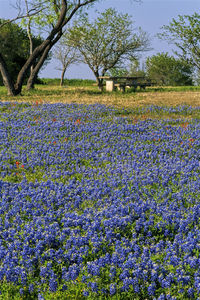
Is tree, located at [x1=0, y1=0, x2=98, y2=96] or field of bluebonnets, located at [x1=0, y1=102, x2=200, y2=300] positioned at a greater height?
tree, located at [x1=0, y1=0, x2=98, y2=96]

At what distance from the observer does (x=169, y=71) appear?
66125mm

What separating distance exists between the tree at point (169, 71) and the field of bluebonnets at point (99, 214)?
55932 millimetres

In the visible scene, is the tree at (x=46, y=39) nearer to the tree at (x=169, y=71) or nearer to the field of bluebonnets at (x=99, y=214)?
the field of bluebonnets at (x=99, y=214)

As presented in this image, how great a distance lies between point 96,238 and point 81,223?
0.68 meters

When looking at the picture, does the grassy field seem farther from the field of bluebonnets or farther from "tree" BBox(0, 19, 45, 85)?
"tree" BBox(0, 19, 45, 85)

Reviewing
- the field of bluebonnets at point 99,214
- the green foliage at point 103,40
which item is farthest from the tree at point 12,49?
the field of bluebonnets at point 99,214

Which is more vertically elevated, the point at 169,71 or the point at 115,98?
the point at 169,71

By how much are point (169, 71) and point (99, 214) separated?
63426 millimetres

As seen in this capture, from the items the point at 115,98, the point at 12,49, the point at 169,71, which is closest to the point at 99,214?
the point at 115,98

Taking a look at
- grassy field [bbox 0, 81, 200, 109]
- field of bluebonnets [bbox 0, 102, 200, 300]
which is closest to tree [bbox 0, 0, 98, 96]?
grassy field [bbox 0, 81, 200, 109]

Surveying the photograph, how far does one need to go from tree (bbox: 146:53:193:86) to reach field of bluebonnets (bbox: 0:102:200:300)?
55.9 m

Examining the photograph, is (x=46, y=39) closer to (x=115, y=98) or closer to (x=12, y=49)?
(x=115, y=98)

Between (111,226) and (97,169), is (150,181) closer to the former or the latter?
(97,169)

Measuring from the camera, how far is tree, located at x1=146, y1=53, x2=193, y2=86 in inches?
2566
